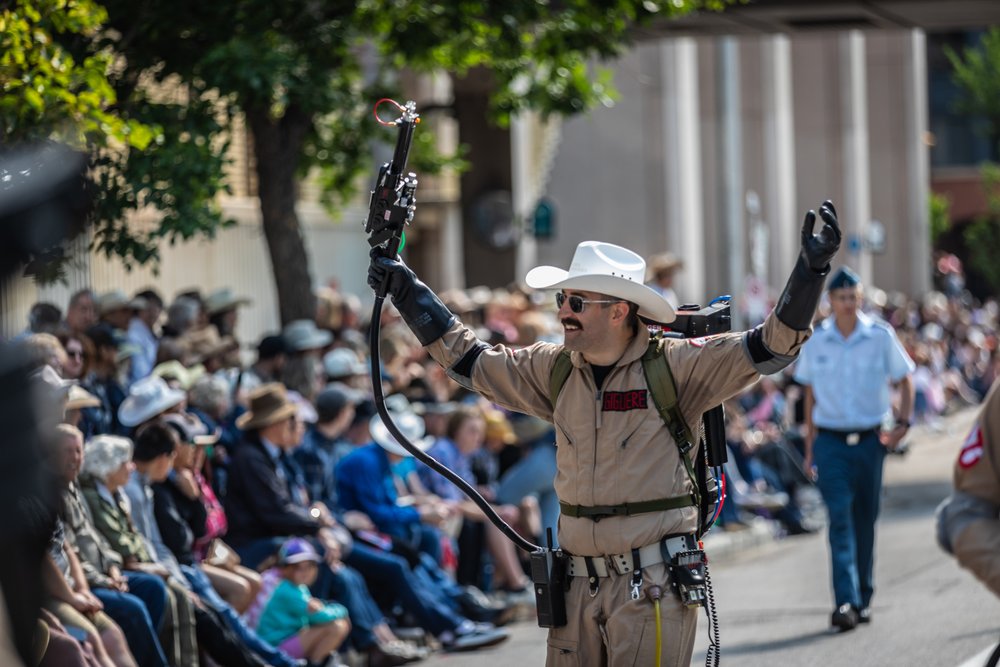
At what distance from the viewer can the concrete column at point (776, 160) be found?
39.4 meters

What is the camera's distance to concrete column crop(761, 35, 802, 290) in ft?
129

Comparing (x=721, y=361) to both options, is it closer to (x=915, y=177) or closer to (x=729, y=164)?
(x=729, y=164)

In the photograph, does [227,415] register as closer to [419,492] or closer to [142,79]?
[419,492]

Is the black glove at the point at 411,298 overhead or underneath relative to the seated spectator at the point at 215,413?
overhead

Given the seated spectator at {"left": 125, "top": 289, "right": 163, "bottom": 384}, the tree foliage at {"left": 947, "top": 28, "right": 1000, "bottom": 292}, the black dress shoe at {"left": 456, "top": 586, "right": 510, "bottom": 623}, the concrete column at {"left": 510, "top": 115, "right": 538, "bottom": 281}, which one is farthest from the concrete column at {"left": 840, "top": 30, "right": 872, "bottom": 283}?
the black dress shoe at {"left": 456, "top": 586, "right": 510, "bottom": 623}

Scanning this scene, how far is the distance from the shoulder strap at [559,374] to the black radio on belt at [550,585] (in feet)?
1.74

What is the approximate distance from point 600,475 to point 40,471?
2.54 meters

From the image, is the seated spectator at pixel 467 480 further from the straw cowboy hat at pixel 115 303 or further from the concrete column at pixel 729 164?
the concrete column at pixel 729 164

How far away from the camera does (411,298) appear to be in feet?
19.5

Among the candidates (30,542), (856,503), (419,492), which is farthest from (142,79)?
(30,542)

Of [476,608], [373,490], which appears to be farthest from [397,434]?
[476,608]

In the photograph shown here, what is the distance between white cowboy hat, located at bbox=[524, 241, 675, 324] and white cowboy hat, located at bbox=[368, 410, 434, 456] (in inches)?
182

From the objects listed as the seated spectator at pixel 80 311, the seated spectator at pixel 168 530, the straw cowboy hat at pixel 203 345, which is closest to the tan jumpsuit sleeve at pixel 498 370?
the seated spectator at pixel 168 530

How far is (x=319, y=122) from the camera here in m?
15.5
